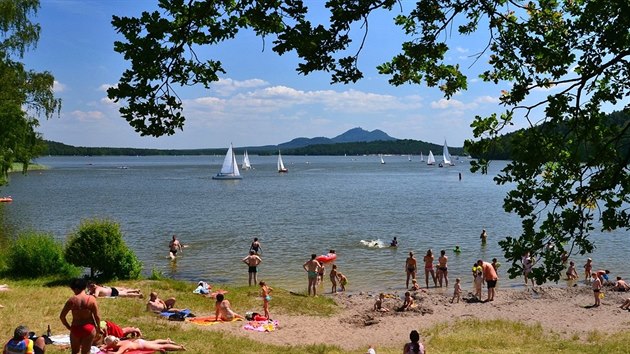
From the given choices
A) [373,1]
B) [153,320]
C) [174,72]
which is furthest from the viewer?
[153,320]

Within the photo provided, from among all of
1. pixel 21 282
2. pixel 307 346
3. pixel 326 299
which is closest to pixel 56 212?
pixel 21 282

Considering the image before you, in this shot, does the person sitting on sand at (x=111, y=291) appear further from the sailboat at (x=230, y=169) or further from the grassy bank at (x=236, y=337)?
the sailboat at (x=230, y=169)

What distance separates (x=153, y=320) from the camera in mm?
14922

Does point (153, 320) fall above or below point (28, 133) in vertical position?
below

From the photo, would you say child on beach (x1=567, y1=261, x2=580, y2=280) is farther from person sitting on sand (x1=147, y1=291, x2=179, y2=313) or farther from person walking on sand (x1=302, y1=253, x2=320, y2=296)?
person sitting on sand (x1=147, y1=291, x2=179, y2=313)

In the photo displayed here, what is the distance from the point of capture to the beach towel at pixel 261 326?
50.7ft

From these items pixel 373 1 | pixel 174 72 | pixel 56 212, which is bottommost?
pixel 56 212

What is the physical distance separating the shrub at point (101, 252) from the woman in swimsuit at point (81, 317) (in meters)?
10.8

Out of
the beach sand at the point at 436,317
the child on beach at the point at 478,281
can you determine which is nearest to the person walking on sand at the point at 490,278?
the child on beach at the point at 478,281

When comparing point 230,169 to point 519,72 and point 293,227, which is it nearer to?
point 293,227

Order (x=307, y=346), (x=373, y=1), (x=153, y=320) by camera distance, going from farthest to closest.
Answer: (x=153, y=320)
(x=307, y=346)
(x=373, y=1)

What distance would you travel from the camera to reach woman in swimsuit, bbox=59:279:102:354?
9.84m

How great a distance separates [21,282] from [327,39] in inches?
705

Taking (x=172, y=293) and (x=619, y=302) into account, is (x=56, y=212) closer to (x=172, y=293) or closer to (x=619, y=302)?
(x=172, y=293)
